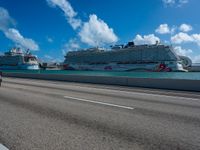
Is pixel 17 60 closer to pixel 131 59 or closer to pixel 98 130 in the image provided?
pixel 131 59

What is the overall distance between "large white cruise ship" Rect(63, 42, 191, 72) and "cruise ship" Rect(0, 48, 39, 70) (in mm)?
18321

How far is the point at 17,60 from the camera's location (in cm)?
9188

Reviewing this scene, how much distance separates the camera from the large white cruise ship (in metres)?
72.5

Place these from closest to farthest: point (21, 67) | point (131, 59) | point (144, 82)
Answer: point (144, 82) < point (131, 59) < point (21, 67)

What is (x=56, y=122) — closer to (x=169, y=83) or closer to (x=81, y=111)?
(x=81, y=111)

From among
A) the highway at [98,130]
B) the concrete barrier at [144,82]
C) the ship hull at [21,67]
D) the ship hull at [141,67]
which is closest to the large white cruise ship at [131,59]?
the ship hull at [141,67]

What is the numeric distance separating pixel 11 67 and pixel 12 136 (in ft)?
316

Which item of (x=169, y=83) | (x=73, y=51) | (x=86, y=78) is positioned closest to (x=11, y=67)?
(x=73, y=51)

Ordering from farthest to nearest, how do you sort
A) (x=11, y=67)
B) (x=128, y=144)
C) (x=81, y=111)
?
1. (x=11, y=67)
2. (x=81, y=111)
3. (x=128, y=144)

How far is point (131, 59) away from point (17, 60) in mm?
50794

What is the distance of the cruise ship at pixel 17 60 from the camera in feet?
298

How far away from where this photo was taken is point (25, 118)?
5.67m

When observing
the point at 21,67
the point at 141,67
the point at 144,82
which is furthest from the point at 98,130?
the point at 21,67

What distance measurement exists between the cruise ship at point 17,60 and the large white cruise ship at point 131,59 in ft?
60.1
